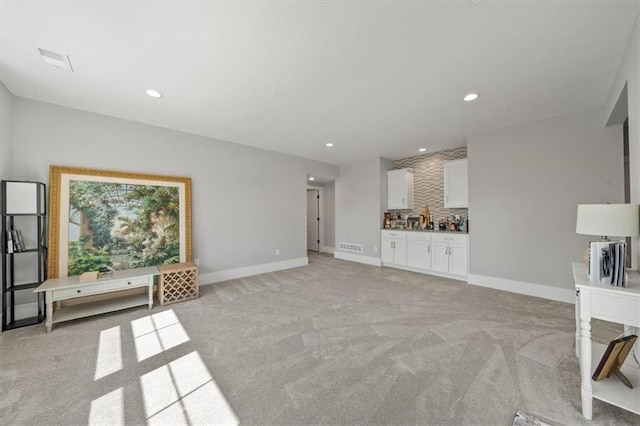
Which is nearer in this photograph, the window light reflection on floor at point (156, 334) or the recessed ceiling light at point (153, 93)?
the window light reflection on floor at point (156, 334)

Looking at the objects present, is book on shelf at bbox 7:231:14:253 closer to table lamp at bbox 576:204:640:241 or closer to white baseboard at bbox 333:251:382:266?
table lamp at bbox 576:204:640:241

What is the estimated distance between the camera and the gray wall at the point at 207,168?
9.66ft

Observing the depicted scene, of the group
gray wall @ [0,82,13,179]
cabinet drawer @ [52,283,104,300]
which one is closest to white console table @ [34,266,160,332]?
cabinet drawer @ [52,283,104,300]

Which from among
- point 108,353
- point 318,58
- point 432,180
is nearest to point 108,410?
point 108,353

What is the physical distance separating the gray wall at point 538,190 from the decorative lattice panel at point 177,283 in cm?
461

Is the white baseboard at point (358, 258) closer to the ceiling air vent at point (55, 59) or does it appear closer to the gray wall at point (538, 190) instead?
the gray wall at point (538, 190)

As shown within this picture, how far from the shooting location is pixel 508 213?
12.6 ft

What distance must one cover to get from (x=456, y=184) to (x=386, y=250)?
202cm

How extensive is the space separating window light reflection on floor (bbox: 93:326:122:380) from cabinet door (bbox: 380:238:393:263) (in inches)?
187

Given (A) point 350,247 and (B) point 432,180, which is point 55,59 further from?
(B) point 432,180

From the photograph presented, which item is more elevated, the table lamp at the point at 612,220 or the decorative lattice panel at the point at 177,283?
the table lamp at the point at 612,220

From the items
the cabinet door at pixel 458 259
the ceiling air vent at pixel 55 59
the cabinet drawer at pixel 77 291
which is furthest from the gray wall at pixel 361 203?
the ceiling air vent at pixel 55 59

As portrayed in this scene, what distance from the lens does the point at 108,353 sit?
2164 mm

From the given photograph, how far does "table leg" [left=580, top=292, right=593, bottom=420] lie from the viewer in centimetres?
146
